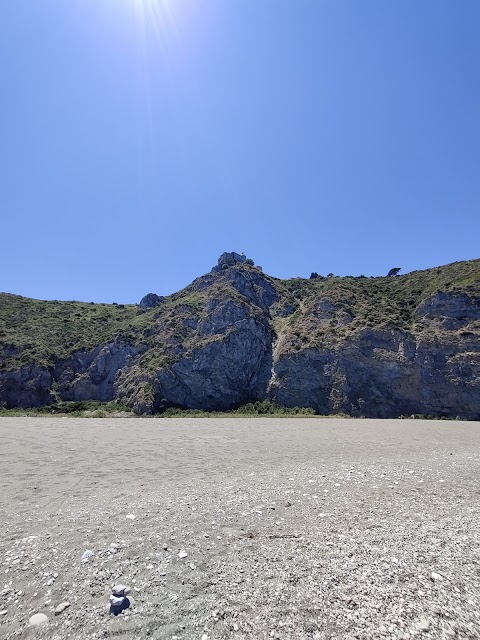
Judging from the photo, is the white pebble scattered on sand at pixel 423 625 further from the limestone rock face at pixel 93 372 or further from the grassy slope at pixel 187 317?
the limestone rock face at pixel 93 372

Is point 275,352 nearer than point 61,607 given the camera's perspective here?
No

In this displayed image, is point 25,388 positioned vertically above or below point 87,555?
below

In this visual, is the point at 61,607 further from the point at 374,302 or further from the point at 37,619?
the point at 374,302

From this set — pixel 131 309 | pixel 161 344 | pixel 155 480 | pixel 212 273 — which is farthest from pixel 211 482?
pixel 131 309

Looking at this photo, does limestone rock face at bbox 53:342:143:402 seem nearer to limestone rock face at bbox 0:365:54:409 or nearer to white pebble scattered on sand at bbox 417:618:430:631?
limestone rock face at bbox 0:365:54:409

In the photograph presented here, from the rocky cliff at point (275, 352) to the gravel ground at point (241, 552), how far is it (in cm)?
4998

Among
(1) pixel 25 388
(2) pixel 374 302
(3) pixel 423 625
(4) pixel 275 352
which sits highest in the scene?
(2) pixel 374 302

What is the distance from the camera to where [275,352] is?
76125 mm

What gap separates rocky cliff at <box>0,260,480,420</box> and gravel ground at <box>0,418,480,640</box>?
50.0 metres

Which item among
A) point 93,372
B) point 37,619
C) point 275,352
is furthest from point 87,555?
point 93,372

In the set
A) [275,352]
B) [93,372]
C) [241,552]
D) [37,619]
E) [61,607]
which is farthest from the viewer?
[93,372]

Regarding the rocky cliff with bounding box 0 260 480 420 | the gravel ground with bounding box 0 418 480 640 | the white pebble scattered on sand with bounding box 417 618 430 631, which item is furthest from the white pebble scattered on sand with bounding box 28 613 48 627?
the rocky cliff with bounding box 0 260 480 420

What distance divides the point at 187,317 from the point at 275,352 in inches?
907

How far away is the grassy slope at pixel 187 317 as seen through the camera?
242 feet
